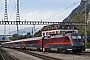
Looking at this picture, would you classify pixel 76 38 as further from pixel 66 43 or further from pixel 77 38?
pixel 66 43

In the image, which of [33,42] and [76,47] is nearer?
[76,47]

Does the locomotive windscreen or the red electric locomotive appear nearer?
the red electric locomotive

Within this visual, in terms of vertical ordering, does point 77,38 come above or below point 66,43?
above

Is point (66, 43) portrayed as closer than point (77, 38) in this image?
No

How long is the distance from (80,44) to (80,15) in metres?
58.0

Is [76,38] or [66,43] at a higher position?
[76,38]

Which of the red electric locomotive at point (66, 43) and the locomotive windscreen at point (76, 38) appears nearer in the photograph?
the red electric locomotive at point (66, 43)

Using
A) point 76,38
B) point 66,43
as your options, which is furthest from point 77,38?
point 66,43

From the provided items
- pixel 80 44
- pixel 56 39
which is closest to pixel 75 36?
pixel 80 44

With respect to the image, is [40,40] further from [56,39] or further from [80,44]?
[80,44]

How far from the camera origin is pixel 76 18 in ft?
313

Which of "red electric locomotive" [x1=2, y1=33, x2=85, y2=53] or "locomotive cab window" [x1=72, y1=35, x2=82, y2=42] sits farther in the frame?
"locomotive cab window" [x1=72, y1=35, x2=82, y2=42]

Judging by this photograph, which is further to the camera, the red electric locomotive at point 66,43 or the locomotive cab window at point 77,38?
the locomotive cab window at point 77,38

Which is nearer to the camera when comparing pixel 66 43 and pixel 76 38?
pixel 76 38
